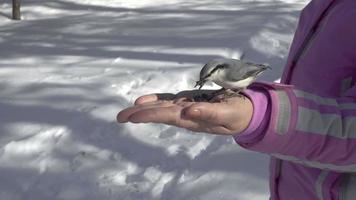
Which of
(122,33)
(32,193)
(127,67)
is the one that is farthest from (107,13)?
(32,193)

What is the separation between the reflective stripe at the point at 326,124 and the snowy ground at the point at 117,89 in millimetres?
1358

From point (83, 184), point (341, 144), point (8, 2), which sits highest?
point (341, 144)

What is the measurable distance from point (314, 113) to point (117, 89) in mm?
2646

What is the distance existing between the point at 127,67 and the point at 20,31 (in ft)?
4.93

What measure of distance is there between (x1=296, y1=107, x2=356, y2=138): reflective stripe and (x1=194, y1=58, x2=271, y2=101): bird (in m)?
0.18

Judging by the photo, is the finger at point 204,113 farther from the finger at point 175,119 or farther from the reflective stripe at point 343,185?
the reflective stripe at point 343,185

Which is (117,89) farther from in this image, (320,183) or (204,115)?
(204,115)

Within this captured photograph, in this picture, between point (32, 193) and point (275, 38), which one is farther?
point (275, 38)

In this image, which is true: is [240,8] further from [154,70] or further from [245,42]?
[154,70]

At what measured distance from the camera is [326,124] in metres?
1.13

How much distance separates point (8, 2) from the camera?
6129 millimetres

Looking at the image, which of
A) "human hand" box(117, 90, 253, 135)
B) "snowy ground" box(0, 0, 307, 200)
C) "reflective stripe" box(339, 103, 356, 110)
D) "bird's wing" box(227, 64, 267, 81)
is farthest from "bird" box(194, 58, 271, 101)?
"snowy ground" box(0, 0, 307, 200)

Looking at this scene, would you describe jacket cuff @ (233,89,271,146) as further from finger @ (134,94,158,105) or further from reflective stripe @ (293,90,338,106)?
finger @ (134,94,158,105)

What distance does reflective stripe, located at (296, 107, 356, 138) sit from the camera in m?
1.12
